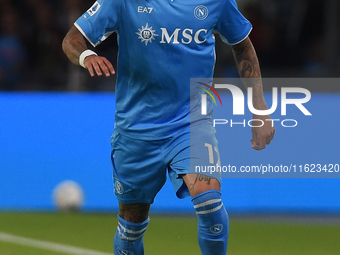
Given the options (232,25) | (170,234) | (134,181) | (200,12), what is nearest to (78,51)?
(200,12)

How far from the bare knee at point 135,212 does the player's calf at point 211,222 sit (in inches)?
23.4

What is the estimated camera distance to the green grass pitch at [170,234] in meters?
5.95

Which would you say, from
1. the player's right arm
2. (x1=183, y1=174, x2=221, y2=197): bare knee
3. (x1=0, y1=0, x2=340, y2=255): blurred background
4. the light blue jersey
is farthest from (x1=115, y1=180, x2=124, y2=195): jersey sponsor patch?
(x1=0, y1=0, x2=340, y2=255): blurred background

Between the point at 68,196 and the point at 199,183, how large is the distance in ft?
13.5

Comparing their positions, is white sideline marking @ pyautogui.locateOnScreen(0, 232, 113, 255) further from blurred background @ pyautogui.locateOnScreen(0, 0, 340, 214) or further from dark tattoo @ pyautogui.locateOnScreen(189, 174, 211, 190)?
dark tattoo @ pyautogui.locateOnScreen(189, 174, 211, 190)

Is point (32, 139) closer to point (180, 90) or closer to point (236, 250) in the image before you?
point (236, 250)

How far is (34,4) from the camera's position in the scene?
973 centimetres

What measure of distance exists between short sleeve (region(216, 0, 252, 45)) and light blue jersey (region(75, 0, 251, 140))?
0.27 feet

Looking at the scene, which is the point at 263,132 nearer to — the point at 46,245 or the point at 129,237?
the point at 129,237

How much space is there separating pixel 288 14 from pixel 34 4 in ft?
13.9

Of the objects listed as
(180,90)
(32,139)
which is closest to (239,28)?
(180,90)

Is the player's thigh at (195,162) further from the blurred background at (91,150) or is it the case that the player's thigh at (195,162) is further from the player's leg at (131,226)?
the blurred background at (91,150)

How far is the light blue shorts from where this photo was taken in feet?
13.0

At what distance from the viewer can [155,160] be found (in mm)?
4074
